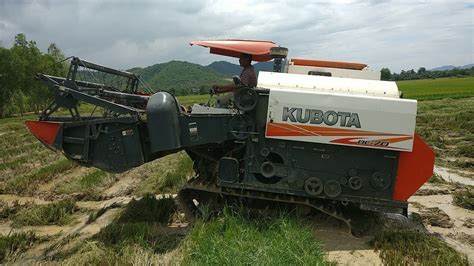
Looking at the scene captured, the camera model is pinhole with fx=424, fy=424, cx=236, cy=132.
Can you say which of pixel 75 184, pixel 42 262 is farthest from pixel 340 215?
pixel 75 184

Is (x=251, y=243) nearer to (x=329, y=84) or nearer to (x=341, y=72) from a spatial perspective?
(x=329, y=84)

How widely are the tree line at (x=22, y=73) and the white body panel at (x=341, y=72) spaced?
32397mm

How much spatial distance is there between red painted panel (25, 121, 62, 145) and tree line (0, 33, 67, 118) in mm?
31476

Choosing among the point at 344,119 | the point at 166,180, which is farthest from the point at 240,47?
the point at 166,180

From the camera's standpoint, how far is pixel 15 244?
220 inches

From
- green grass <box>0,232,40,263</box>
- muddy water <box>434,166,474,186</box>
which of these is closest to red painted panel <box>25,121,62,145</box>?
green grass <box>0,232,40,263</box>

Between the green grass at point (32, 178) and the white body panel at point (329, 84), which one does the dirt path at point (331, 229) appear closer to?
the green grass at point (32, 178)

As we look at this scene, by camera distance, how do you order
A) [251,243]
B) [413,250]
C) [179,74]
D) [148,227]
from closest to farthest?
[251,243], [413,250], [148,227], [179,74]

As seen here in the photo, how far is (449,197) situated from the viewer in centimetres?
784

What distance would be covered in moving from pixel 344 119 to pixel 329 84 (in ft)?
1.88

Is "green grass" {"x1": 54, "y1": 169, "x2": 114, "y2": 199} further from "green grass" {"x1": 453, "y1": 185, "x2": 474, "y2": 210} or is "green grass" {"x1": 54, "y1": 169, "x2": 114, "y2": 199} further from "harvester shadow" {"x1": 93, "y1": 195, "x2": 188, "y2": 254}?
"green grass" {"x1": 453, "y1": 185, "x2": 474, "y2": 210}

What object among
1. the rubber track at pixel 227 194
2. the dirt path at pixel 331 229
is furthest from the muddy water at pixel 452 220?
the rubber track at pixel 227 194

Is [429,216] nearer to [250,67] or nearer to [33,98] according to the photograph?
[250,67]

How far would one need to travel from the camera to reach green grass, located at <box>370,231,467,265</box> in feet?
15.7
